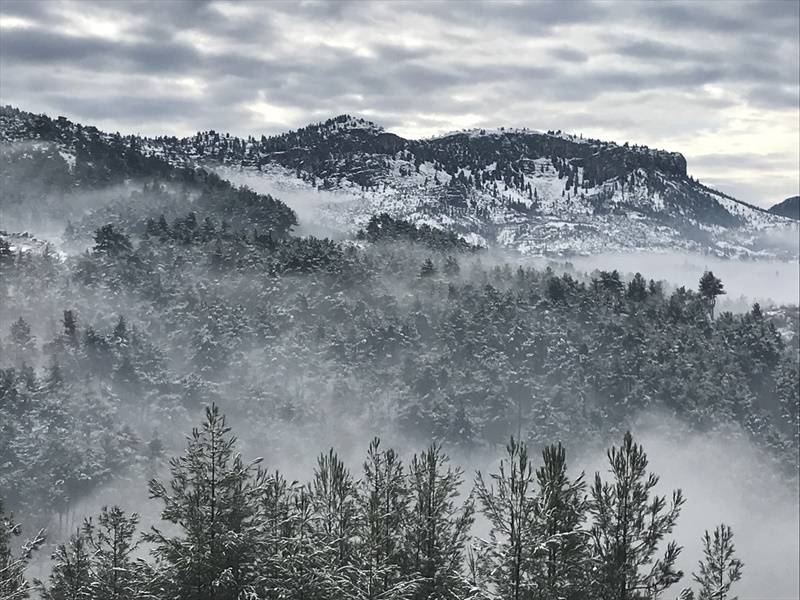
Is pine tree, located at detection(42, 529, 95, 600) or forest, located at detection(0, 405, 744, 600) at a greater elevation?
forest, located at detection(0, 405, 744, 600)

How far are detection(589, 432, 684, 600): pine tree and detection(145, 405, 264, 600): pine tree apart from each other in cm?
1248

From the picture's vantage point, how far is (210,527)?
24.6 metres

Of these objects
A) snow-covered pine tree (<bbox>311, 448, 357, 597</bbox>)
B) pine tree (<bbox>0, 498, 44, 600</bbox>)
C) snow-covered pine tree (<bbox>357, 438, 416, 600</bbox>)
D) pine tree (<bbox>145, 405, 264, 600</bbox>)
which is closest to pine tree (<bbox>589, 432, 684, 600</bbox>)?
snow-covered pine tree (<bbox>357, 438, 416, 600</bbox>)

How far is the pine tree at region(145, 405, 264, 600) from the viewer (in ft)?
78.5

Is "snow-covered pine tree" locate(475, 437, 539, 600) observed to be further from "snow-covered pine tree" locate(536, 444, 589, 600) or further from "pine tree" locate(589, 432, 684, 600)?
"pine tree" locate(589, 432, 684, 600)

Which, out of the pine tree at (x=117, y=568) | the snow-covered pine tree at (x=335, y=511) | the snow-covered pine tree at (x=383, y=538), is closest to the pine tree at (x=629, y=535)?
the snow-covered pine tree at (x=383, y=538)

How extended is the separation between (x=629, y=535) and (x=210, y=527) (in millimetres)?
15598

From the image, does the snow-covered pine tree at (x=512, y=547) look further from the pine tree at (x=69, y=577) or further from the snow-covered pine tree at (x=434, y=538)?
the pine tree at (x=69, y=577)

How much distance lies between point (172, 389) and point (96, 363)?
1632cm

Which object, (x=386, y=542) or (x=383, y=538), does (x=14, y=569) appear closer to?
(x=386, y=542)

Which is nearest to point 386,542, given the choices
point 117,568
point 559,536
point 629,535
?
point 559,536

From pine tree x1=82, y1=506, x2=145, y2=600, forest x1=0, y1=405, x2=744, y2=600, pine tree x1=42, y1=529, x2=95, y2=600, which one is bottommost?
pine tree x1=42, y1=529, x2=95, y2=600

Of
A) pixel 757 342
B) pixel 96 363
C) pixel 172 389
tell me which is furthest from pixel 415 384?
pixel 757 342

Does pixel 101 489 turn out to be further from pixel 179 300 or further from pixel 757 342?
pixel 757 342
